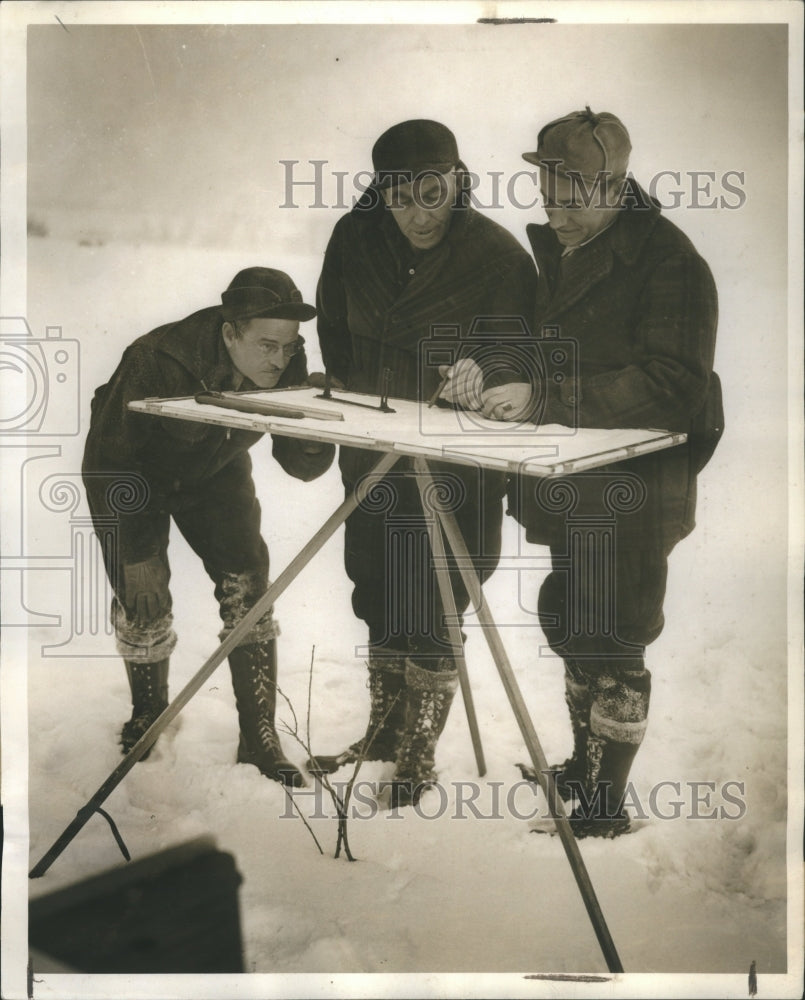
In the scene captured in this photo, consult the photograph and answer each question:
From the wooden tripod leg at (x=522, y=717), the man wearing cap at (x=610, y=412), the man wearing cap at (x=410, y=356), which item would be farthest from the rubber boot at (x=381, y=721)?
the man wearing cap at (x=610, y=412)

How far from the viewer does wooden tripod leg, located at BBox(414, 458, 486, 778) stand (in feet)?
9.11

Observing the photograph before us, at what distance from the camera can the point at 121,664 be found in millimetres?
2955

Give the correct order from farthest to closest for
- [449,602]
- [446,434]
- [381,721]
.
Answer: [381,721]
[449,602]
[446,434]

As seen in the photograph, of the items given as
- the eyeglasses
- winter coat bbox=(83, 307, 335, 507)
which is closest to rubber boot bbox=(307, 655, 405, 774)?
winter coat bbox=(83, 307, 335, 507)

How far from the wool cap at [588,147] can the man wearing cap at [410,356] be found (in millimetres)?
217

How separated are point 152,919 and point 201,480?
110 cm

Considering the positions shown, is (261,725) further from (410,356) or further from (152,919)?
(410,356)

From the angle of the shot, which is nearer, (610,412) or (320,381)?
(610,412)

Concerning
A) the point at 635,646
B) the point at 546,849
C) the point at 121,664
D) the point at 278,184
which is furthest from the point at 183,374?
the point at 546,849

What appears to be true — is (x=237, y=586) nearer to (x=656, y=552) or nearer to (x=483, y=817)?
(x=483, y=817)

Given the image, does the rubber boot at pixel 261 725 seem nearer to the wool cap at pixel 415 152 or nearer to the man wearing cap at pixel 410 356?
the man wearing cap at pixel 410 356

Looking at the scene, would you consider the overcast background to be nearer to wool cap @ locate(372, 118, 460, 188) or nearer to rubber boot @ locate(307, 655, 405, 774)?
wool cap @ locate(372, 118, 460, 188)

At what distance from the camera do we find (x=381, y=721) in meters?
2.95

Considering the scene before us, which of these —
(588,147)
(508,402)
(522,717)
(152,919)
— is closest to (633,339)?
(508,402)
